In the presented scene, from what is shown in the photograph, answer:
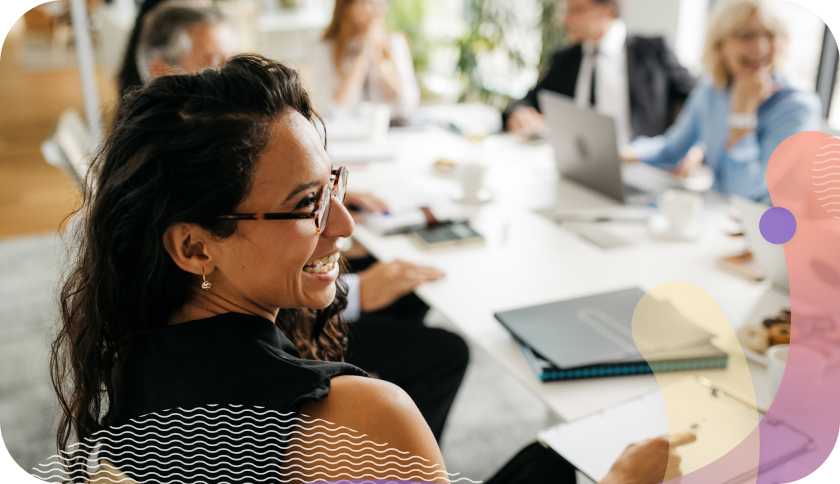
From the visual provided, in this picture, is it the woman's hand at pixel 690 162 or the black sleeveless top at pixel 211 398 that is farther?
the woman's hand at pixel 690 162

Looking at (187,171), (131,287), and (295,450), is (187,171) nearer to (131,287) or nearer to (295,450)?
(131,287)

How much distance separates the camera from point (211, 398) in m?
0.67

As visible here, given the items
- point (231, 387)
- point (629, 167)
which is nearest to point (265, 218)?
point (231, 387)

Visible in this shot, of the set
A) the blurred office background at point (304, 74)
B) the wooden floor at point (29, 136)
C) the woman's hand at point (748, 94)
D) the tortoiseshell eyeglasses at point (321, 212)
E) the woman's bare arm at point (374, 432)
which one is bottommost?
the wooden floor at point (29, 136)

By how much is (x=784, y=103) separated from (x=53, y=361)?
2118mm

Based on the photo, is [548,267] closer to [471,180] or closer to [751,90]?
[471,180]

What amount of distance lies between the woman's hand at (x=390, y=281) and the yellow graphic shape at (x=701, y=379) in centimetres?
Answer: 45

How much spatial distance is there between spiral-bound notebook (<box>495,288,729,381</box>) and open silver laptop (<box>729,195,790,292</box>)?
25 cm

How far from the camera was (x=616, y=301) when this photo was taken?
124cm

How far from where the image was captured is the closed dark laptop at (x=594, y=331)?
1035 mm

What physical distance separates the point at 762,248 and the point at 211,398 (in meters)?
1.10

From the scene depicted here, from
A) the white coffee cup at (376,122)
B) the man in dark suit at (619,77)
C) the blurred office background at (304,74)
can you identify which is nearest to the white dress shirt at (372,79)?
the white coffee cup at (376,122)

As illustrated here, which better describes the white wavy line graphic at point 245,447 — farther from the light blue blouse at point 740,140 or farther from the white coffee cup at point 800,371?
the light blue blouse at point 740,140

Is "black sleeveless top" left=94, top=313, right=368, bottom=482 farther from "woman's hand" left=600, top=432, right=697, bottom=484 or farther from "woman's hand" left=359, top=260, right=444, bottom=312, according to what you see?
"woman's hand" left=359, top=260, right=444, bottom=312
